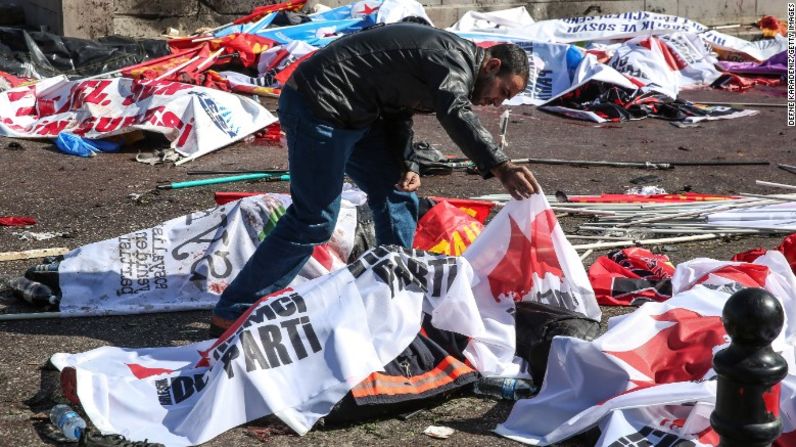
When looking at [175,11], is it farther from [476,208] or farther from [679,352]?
[679,352]

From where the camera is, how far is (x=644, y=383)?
3.96m

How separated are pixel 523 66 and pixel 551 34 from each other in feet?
30.5

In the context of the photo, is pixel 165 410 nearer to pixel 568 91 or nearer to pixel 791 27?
pixel 568 91

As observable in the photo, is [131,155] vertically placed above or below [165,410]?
below

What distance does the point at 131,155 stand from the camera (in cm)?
880

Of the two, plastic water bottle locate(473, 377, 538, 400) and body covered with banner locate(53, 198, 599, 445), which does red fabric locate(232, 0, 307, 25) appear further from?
plastic water bottle locate(473, 377, 538, 400)

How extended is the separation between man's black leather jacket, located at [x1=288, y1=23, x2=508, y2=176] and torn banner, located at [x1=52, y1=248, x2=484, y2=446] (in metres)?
0.55

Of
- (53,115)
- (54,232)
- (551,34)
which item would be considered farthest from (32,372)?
(551,34)

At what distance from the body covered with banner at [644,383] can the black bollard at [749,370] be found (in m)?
1.12

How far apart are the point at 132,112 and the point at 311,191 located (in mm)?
4697

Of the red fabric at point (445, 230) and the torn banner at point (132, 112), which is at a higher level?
the red fabric at point (445, 230)

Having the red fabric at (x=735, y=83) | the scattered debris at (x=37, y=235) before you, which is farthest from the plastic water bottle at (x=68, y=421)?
the red fabric at (x=735, y=83)

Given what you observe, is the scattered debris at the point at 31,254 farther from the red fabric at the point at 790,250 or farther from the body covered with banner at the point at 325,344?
the red fabric at the point at 790,250

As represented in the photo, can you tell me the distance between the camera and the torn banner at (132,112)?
8820 mm
